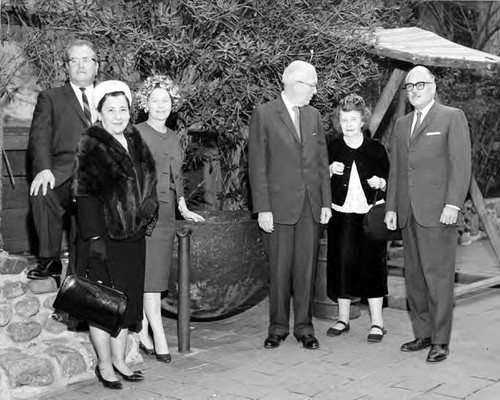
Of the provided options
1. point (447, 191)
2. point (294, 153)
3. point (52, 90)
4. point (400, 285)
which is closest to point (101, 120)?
point (52, 90)

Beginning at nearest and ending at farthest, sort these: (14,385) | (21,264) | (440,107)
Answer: (14,385) < (21,264) < (440,107)

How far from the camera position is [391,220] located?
611cm

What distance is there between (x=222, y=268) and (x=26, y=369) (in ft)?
5.99

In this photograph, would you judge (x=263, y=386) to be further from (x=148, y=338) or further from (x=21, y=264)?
(x=21, y=264)

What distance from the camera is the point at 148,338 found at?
6.05m


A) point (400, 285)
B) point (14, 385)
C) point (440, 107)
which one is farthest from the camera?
point (400, 285)

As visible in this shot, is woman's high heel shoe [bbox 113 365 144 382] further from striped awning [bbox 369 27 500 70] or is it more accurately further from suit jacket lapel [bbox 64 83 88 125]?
striped awning [bbox 369 27 500 70]

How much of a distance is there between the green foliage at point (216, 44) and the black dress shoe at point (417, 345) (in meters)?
2.05

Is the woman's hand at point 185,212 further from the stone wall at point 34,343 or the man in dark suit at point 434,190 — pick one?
the man in dark suit at point 434,190

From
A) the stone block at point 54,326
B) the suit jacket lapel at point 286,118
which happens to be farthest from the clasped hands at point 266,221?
the stone block at point 54,326

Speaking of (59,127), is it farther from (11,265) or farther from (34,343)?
(34,343)

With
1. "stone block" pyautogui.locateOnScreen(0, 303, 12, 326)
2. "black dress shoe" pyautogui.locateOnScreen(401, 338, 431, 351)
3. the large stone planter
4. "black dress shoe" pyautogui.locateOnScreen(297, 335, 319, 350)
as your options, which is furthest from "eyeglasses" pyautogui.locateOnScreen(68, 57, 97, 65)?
"black dress shoe" pyautogui.locateOnScreen(401, 338, 431, 351)

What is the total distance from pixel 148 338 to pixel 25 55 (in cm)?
238

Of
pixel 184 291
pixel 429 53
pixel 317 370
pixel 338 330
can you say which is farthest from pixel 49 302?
pixel 429 53
